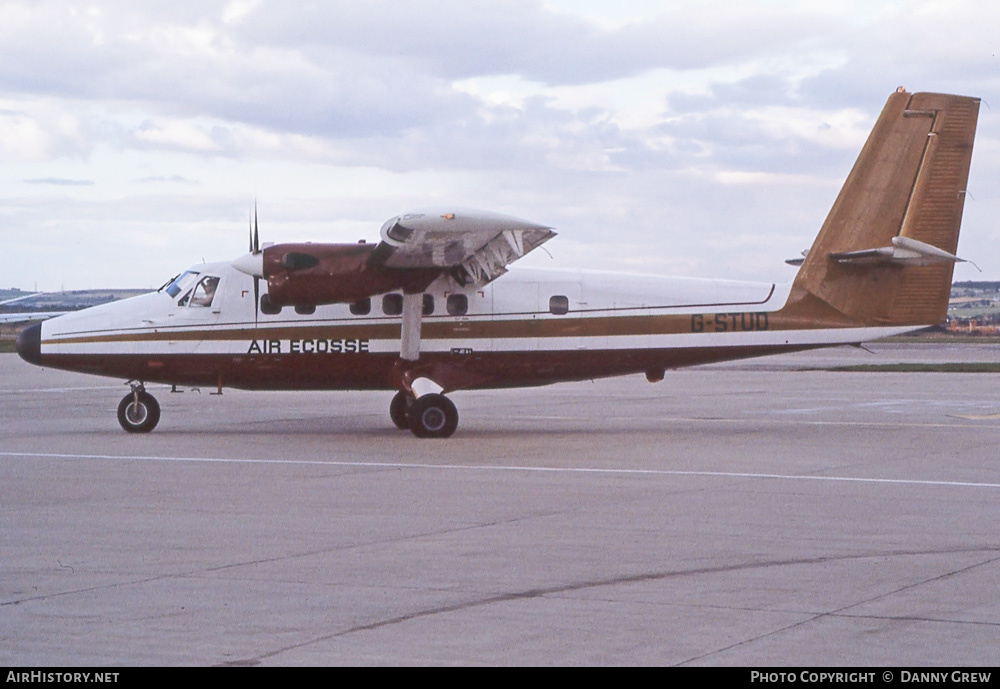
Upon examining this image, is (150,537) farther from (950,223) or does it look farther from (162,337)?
(950,223)

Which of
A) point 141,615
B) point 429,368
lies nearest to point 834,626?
point 141,615

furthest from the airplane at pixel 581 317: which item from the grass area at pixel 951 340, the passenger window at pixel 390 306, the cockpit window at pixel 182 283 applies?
the grass area at pixel 951 340

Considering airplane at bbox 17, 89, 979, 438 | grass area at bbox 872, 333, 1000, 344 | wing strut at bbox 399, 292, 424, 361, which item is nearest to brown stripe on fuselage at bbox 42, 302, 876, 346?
airplane at bbox 17, 89, 979, 438

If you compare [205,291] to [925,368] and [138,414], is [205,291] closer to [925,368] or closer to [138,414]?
[138,414]

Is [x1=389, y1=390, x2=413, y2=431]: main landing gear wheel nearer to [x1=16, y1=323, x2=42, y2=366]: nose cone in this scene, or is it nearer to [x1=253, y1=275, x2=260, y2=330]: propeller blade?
[x1=253, y1=275, x2=260, y2=330]: propeller blade

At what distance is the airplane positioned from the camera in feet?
63.6

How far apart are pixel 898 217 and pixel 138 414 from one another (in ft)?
40.8

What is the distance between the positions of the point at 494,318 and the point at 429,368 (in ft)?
4.36

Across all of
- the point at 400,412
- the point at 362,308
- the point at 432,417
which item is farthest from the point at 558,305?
the point at 400,412

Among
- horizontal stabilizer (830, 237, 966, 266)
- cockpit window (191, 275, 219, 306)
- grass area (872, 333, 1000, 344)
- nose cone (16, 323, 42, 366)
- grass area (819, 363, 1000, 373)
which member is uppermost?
horizontal stabilizer (830, 237, 966, 266)

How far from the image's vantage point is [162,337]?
1956cm

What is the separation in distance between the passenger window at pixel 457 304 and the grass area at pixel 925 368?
2533 cm

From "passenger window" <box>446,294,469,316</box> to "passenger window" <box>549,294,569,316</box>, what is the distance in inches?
53.3

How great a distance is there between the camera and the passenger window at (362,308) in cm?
1952
